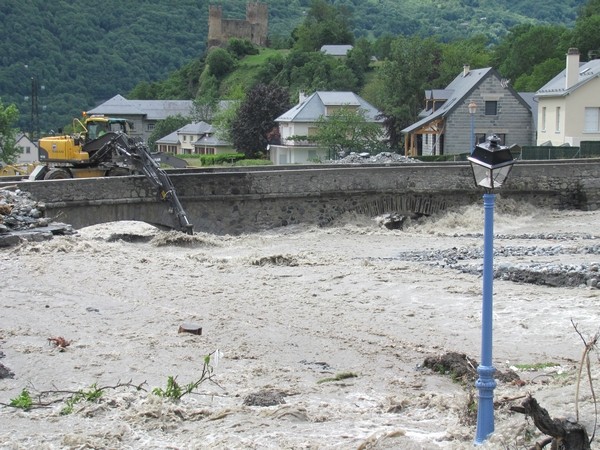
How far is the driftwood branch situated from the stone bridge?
2036 cm

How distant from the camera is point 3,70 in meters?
120

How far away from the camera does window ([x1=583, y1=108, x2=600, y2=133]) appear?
161ft

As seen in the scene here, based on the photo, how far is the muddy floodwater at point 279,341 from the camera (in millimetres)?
9664

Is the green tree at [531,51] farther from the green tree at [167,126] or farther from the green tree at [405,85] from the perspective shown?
the green tree at [167,126]

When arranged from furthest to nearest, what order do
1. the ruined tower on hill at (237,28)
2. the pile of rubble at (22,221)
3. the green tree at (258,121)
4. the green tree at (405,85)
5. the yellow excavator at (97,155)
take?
the ruined tower on hill at (237,28), the green tree at (258,121), the green tree at (405,85), the yellow excavator at (97,155), the pile of rubble at (22,221)

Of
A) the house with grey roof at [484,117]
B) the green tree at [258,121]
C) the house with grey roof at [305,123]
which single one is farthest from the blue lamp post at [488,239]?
the green tree at [258,121]

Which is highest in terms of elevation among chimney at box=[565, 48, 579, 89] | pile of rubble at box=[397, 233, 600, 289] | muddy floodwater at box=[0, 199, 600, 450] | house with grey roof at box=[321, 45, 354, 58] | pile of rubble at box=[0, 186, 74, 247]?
house with grey roof at box=[321, 45, 354, 58]

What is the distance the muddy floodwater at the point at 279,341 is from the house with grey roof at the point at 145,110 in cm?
8965


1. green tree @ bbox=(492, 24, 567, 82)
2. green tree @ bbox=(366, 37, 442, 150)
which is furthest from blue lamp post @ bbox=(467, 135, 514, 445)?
green tree @ bbox=(492, 24, 567, 82)

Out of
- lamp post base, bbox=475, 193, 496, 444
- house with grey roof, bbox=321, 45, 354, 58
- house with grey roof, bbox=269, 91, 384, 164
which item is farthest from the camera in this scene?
house with grey roof, bbox=321, 45, 354, 58

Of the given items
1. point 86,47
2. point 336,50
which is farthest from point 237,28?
point 336,50

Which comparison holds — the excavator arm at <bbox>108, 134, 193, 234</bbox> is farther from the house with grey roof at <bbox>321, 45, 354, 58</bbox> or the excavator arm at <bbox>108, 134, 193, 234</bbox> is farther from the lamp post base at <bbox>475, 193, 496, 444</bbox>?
the house with grey roof at <bbox>321, 45, 354, 58</bbox>

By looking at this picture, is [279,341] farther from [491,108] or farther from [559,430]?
[491,108]

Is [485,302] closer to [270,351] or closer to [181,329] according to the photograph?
[270,351]
